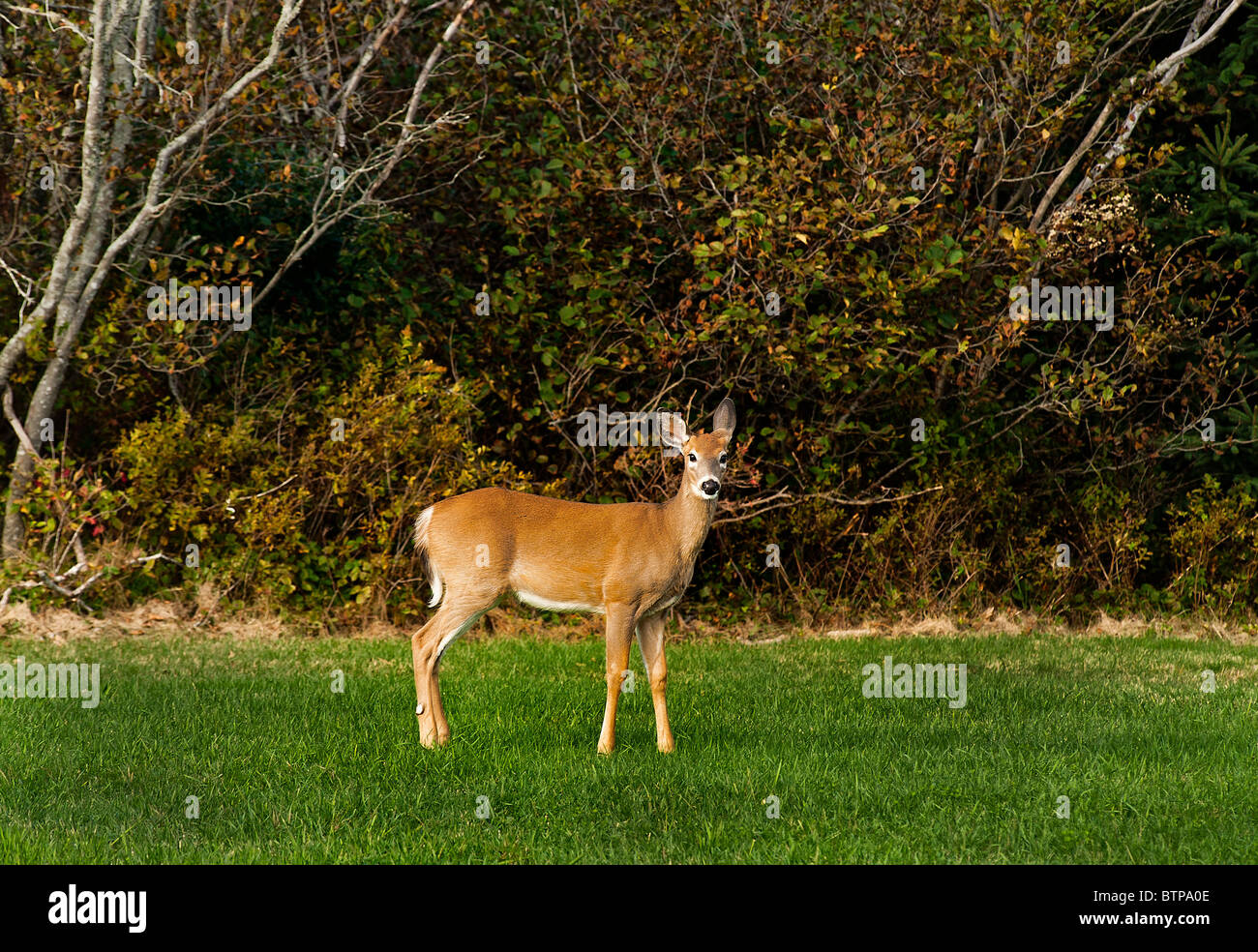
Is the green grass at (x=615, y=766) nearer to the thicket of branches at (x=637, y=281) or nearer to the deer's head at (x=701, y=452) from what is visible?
the deer's head at (x=701, y=452)

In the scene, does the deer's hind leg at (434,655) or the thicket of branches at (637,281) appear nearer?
the deer's hind leg at (434,655)

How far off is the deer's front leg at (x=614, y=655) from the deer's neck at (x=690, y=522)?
42 centimetres

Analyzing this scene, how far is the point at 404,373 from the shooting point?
11.5 metres

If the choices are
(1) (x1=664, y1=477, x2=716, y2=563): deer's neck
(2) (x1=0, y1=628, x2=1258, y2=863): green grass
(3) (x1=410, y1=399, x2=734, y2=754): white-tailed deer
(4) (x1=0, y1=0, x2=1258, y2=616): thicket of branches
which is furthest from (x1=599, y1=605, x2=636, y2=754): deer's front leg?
(4) (x1=0, y1=0, x2=1258, y2=616): thicket of branches

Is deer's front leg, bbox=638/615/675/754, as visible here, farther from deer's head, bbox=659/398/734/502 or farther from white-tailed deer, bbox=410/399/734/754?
deer's head, bbox=659/398/734/502

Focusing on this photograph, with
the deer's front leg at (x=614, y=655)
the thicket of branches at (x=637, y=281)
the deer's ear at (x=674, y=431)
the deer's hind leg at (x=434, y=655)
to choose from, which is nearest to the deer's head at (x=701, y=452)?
the deer's ear at (x=674, y=431)

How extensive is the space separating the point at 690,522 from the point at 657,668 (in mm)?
743

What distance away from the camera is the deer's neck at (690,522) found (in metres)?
7.16

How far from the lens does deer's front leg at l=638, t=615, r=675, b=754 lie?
705 cm

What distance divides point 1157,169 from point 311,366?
23.5 ft

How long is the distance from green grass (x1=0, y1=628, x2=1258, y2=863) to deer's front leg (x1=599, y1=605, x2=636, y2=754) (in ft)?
0.40

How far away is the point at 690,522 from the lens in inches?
283
